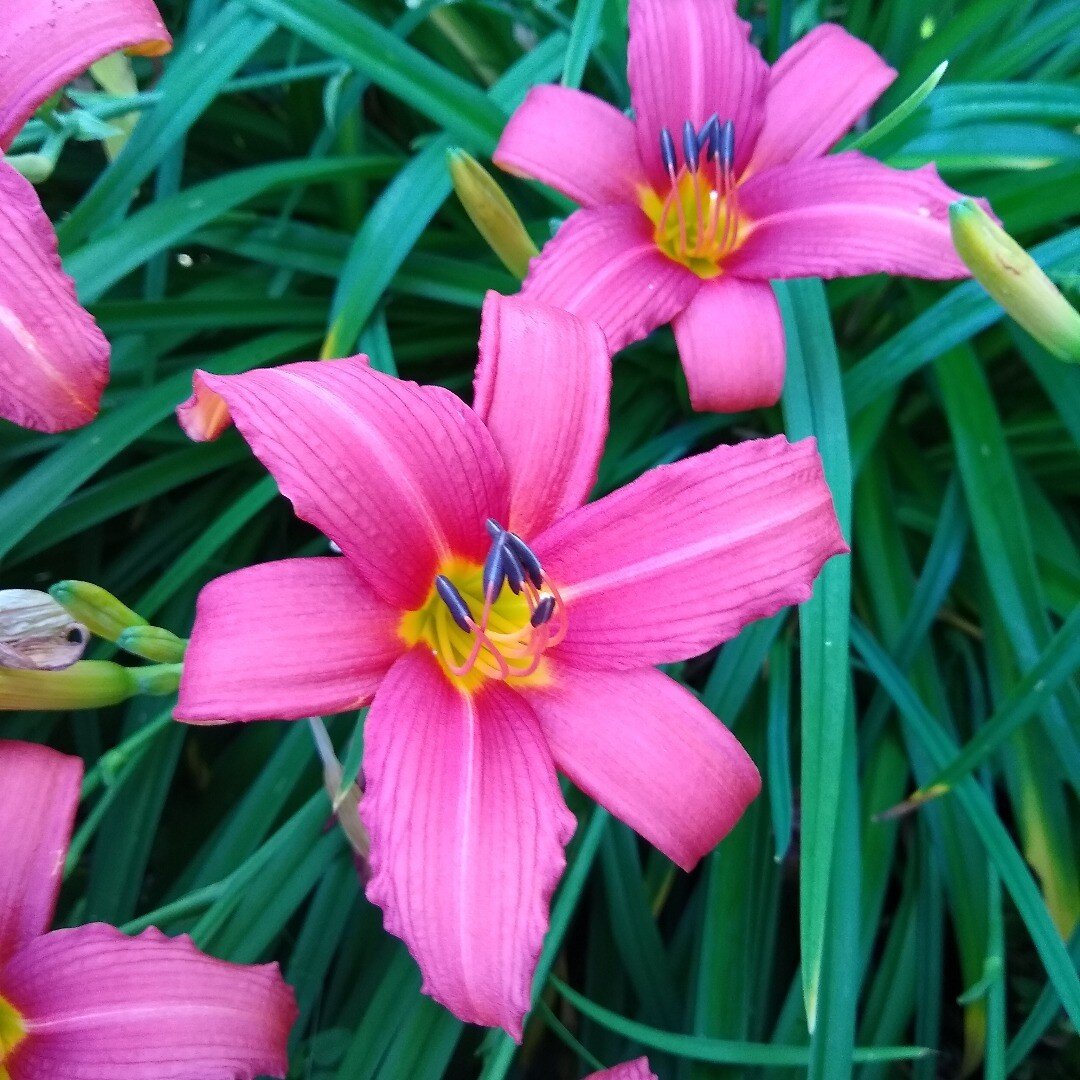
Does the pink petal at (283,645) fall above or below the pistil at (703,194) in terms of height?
below

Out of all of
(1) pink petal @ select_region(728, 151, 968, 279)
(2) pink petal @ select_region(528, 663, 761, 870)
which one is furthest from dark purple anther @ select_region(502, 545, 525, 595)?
(1) pink petal @ select_region(728, 151, 968, 279)

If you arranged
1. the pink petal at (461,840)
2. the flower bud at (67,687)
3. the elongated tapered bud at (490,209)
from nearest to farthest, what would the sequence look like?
the pink petal at (461,840), the flower bud at (67,687), the elongated tapered bud at (490,209)

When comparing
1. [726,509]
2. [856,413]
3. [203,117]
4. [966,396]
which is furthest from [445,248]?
[726,509]

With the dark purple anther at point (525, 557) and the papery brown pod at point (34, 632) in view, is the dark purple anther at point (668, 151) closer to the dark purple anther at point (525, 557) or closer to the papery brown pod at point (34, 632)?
the dark purple anther at point (525, 557)

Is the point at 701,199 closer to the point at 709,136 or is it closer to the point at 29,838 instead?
the point at 709,136

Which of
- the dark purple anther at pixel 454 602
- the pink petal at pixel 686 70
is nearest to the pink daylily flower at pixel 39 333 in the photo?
the dark purple anther at pixel 454 602

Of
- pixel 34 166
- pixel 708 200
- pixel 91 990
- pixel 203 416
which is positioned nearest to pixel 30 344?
pixel 203 416

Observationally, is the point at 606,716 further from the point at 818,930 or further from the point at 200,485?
the point at 200,485
